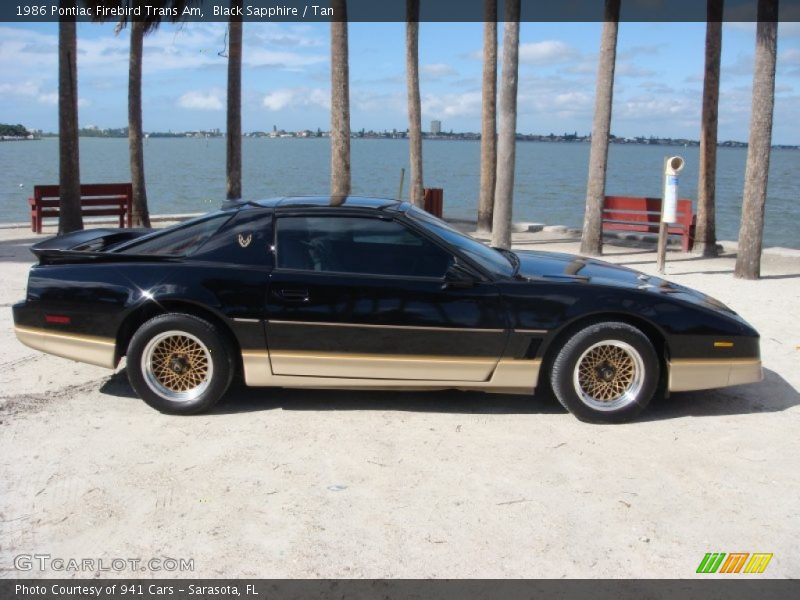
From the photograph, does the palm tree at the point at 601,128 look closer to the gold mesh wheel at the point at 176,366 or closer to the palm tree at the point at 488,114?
the palm tree at the point at 488,114

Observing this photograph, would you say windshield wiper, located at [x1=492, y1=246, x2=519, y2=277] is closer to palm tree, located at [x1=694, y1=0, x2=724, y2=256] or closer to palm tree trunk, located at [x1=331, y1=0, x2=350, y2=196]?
palm tree trunk, located at [x1=331, y1=0, x2=350, y2=196]

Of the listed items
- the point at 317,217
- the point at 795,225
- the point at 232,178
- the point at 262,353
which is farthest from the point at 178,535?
the point at 795,225

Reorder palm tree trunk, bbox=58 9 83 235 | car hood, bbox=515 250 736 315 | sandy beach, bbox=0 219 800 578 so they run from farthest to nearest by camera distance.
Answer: palm tree trunk, bbox=58 9 83 235 → car hood, bbox=515 250 736 315 → sandy beach, bbox=0 219 800 578

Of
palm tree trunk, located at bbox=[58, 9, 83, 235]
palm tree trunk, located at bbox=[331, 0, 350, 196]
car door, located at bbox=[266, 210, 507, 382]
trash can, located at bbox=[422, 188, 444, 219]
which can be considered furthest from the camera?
trash can, located at bbox=[422, 188, 444, 219]

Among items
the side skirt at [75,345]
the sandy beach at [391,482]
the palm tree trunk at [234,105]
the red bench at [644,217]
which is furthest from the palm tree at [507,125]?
the side skirt at [75,345]

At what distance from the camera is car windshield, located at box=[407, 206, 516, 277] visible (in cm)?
555

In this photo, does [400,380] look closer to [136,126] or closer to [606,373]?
[606,373]

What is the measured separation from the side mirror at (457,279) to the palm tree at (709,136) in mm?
10438

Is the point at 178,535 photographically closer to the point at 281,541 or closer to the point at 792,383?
the point at 281,541

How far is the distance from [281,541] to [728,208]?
3933cm

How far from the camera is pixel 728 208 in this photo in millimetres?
38969

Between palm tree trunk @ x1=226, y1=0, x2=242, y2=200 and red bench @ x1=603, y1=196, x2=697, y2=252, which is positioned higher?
palm tree trunk @ x1=226, y1=0, x2=242, y2=200

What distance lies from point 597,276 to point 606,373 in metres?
0.76
